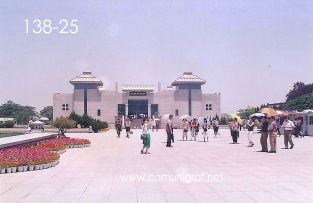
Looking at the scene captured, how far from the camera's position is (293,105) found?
64.4 metres

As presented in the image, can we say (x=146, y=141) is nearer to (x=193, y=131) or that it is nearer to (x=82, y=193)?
(x=82, y=193)

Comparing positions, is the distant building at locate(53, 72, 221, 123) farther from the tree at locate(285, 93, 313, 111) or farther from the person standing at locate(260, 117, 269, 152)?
the person standing at locate(260, 117, 269, 152)

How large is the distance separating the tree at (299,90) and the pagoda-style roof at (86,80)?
36369 millimetres

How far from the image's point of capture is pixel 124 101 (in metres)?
81.3

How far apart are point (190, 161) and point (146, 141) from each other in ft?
10.8

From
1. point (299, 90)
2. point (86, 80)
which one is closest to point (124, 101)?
point (86, 80)

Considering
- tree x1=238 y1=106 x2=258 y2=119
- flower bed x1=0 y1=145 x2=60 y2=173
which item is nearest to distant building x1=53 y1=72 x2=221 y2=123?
tree x1=238 y1=106 x2=258 y2=119

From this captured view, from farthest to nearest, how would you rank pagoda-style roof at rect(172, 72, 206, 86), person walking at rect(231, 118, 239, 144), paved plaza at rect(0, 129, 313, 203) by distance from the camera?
pagoda-style roof at rect(172, 72, 206, 86) → person walking at rect(231, 118, 239, 144) → paved plaza at rect(0, 129, 313, 203)

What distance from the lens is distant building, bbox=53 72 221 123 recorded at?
267 ft

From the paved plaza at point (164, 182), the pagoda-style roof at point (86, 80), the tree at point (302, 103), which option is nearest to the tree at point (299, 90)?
the tree at point (302, 103)

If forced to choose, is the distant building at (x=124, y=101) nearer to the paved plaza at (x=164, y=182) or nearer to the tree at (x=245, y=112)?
the tree at (x=245, y=112)

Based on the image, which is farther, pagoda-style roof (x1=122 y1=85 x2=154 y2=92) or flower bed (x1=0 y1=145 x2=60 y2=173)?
pagoda-style roof (x1=122 y1=85 x2=154 y2=92)

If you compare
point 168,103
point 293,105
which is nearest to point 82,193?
point 293,105

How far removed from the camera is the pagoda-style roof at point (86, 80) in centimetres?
8144
